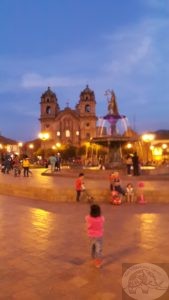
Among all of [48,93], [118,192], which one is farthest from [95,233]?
[48,93]

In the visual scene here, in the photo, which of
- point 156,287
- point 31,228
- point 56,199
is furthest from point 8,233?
point 56,199

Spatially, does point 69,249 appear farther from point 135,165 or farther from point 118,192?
point 135,165

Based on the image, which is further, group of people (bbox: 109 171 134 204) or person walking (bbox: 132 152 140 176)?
person walking (bbox: 132 152 140 176)

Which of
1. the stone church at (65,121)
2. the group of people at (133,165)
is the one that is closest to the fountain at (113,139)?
the group of people at (133,165)

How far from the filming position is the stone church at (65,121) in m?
96.6

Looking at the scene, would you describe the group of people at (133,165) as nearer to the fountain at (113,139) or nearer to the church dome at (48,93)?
the fountain at (113,139)

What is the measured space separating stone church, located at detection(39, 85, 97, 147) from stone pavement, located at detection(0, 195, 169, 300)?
86744 mm

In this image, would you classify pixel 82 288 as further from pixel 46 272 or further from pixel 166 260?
pixel 166 260

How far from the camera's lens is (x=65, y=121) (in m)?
99.6

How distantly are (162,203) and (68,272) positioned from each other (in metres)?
7.07

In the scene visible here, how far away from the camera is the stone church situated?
96562mm

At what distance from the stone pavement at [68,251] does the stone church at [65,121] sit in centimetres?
8674

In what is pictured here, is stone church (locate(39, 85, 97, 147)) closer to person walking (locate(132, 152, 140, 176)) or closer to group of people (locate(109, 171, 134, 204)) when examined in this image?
person walking (locate(132, 152, 140, 176))

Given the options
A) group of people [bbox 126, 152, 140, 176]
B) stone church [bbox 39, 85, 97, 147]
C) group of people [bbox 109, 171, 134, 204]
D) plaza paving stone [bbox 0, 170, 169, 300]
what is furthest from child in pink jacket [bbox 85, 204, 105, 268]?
stone church [bbox 39, 85, 97, 147]
